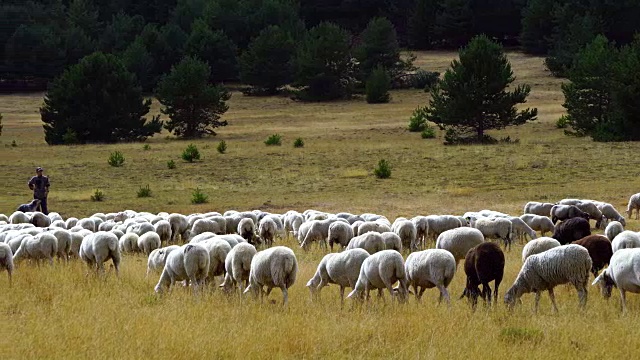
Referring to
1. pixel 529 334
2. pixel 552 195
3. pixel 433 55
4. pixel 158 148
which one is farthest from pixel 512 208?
pixel 433 55

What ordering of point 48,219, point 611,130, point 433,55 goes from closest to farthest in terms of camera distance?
point 48,219 < point 611,130 < point 433,55

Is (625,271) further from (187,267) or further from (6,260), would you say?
(6,260)

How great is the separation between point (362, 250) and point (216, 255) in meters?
2.55

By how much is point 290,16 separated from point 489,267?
303 feet

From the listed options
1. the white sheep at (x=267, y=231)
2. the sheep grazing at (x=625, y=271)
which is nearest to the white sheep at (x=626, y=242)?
the sheep grazing at (x=625, y=271)

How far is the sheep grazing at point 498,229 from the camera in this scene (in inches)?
875

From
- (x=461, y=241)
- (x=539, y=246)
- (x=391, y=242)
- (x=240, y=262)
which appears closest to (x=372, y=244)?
(x=391, y=242)

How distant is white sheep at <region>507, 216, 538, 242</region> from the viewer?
2328 centimetres

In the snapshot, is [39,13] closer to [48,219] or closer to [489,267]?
[48,219]

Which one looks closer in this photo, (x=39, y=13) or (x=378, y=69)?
(x=378, y=69)

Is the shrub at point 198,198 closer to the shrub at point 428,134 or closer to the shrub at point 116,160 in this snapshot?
the shrub at point 116,160

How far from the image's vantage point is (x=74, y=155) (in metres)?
52.6

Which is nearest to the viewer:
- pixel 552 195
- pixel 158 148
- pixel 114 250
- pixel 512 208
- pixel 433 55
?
pixel 114 250

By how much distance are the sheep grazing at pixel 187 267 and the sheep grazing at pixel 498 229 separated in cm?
864
